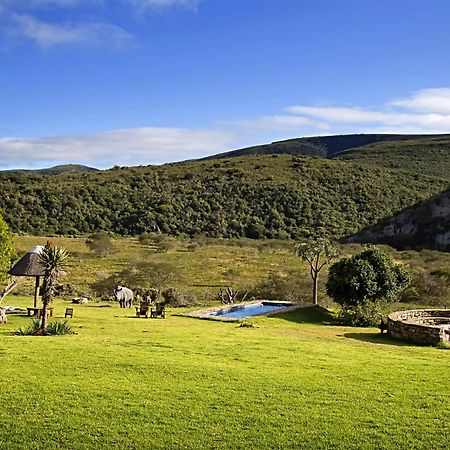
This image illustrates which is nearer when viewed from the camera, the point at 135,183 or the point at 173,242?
the point at 173,242

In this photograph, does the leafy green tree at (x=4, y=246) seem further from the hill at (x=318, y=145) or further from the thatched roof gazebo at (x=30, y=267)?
the hill at (x=318, y=145)

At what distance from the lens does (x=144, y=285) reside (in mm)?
36000

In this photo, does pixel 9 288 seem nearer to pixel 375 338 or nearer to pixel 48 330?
pixel 48 330

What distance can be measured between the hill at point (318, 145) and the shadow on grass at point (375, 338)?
118414 mm

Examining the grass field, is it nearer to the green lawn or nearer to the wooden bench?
the green lawn

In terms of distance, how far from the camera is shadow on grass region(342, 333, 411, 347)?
19.5 m

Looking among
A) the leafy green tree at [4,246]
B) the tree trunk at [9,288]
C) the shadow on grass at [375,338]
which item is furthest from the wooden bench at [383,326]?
the leafy green tree at [4,246]

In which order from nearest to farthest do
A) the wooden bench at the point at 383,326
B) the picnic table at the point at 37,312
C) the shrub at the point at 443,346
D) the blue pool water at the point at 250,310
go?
the shrub at the point at 443,346 → the picnic table at the point at 37,312 → the wooden bench at the point at 383,326 → the blue pool water at the point at 250,310

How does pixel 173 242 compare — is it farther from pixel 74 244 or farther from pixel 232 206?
pixel 232 206

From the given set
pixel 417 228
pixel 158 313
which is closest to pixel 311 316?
pixel 158 313

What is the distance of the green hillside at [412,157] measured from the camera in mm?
92750

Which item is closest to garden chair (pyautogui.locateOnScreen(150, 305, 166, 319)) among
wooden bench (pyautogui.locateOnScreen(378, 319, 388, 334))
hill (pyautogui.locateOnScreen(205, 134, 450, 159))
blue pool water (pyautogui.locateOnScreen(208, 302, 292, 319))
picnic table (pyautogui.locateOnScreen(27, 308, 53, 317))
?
blue pool water (pyautogui.locateOnScreen(208, 302, 292, 319))

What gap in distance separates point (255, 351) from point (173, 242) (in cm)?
4225

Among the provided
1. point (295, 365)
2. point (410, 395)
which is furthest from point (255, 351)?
point (410, 395)
